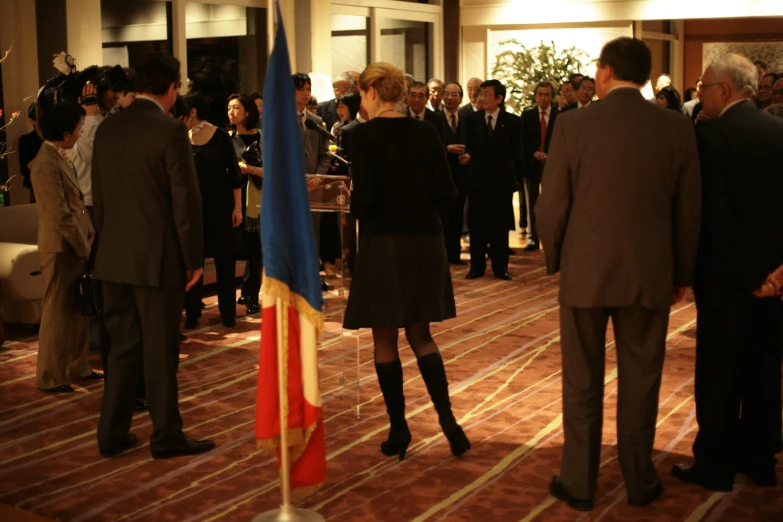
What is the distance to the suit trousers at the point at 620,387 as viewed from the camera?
3863 mm

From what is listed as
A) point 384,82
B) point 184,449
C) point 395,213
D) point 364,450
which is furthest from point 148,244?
point 364,450

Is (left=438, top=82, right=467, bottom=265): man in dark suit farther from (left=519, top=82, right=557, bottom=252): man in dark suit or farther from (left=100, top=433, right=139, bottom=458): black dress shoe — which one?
(left=100, top=433, right=139, bottom=458): black dress shoe

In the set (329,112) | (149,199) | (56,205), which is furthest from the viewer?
(329,112)

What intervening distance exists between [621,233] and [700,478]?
1.16 meters

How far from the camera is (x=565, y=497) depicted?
4.07m

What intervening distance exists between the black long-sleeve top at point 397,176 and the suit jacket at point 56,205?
1.99 metres

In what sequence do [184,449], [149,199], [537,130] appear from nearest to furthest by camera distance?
[149,199]
[184,449]
[537,130]

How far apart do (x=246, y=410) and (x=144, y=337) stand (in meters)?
0.97

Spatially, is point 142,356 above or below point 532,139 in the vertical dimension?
below

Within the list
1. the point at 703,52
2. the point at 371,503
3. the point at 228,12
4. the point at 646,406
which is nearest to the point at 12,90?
the point at 228,12

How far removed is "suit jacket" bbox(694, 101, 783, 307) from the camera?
3.94 metres

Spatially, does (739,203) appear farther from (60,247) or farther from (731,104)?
(60,247)

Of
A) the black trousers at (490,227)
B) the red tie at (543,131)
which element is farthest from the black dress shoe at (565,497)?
the red tie at (543,131)

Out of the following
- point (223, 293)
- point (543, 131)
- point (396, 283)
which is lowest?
point (223, 293)
